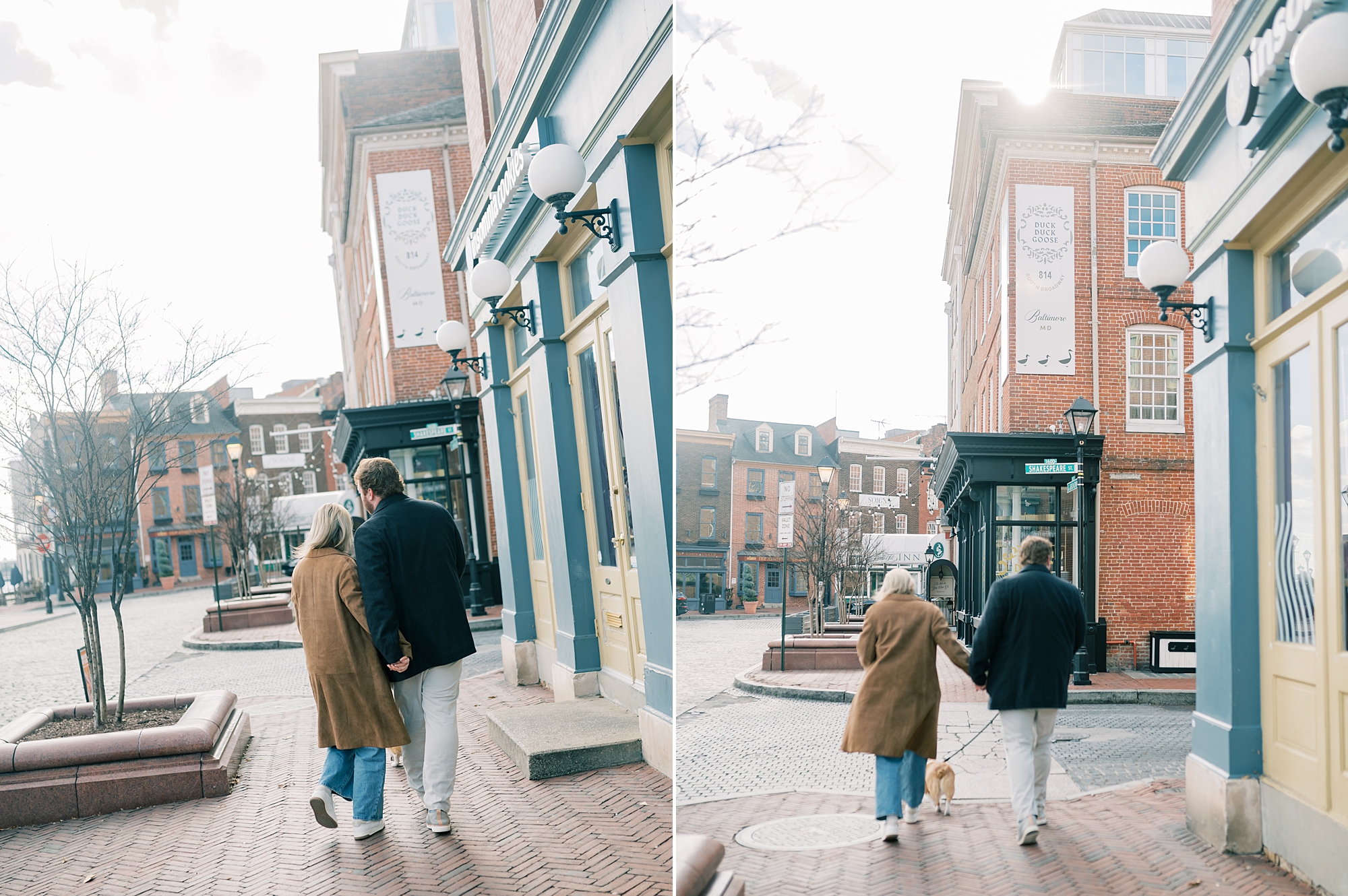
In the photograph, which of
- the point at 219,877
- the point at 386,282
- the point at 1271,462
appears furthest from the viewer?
the point at 386,282

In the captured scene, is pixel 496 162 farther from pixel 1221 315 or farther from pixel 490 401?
pixel 1221 315

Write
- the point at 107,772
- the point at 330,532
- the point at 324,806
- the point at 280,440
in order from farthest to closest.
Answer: the point at 280,440
the point at 107,772
the point at 330,532
the point at 324,806

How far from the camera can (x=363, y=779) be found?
4.69m

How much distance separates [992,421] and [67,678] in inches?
567

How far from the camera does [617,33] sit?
17.9 ft

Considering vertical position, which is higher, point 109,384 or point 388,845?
point 109,384

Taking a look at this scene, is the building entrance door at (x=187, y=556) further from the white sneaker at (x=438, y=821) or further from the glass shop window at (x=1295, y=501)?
the glass shop window at (x=1295, y=501)

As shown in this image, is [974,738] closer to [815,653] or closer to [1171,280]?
[815,653]

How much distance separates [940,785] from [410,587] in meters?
2.82

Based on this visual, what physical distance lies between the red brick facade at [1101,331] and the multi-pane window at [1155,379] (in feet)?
0.11

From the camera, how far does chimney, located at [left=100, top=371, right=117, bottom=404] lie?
292 inches

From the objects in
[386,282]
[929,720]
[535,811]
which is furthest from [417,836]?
[386,282]

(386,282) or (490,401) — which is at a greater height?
(386,282)

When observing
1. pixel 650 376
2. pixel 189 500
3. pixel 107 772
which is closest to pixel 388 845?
pixel 107 772
